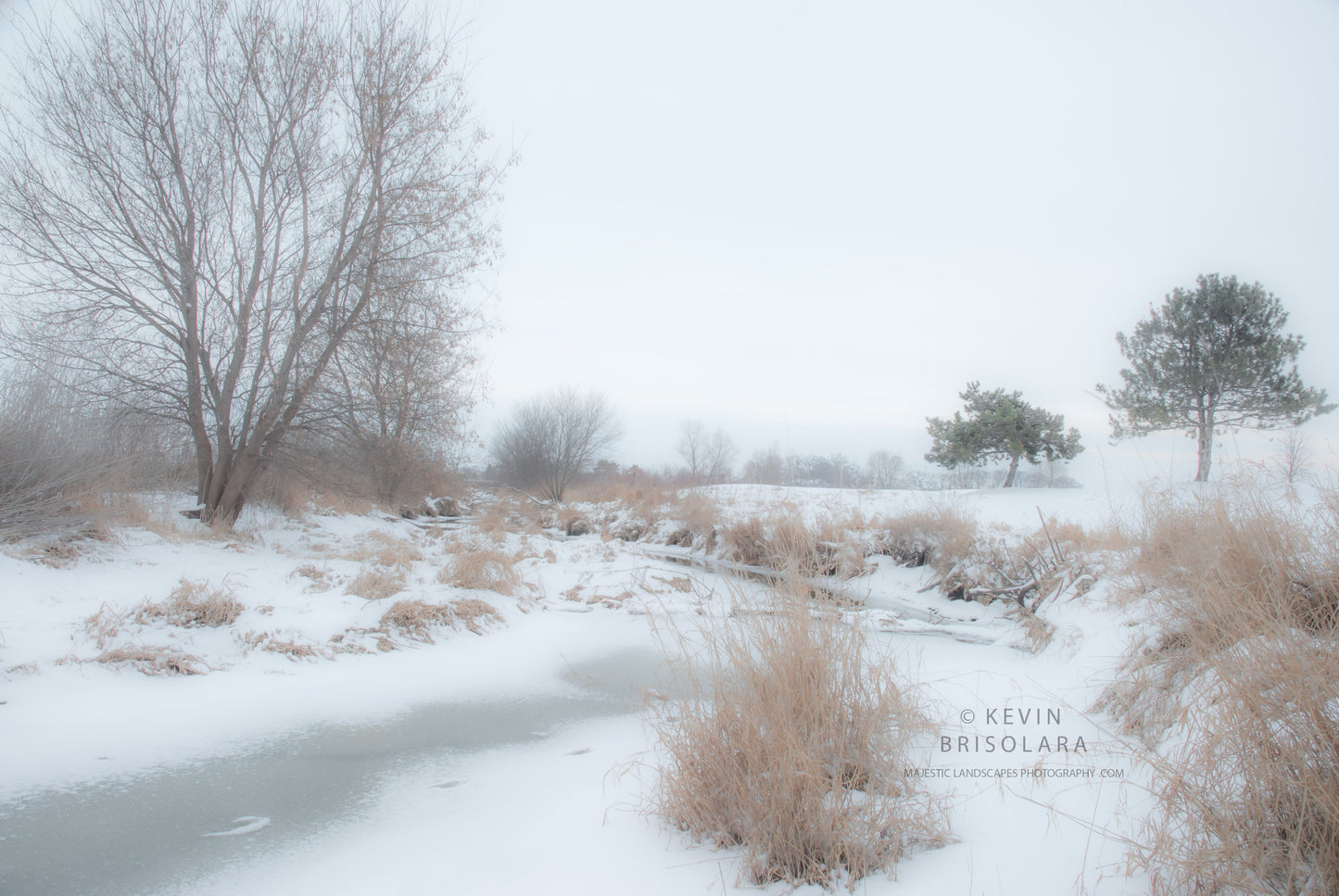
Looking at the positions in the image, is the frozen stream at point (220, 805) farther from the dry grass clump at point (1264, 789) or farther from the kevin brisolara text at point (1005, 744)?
the dry grass clump at point (1264, 789)

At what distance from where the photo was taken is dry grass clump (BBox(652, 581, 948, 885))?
2.18 m

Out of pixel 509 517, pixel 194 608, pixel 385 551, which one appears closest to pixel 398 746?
pixel 194 608

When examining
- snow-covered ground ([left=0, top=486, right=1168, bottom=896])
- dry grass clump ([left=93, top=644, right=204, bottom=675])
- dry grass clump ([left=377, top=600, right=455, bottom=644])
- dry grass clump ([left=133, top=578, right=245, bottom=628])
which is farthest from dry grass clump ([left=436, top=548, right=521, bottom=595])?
dry grass clump ([left=93, top=644, right=204, bottom=675])

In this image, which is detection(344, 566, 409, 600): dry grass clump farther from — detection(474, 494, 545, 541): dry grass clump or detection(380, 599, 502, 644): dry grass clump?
detection(474, 494, 545, 541): dry grass clump

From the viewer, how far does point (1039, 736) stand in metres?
3.29

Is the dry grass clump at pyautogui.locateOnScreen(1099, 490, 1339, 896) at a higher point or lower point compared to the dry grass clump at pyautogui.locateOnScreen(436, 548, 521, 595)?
higher

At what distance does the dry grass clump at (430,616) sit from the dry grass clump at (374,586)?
44cm

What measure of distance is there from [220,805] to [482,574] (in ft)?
15.2

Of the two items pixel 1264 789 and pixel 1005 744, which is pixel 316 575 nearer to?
pixel 1005 744

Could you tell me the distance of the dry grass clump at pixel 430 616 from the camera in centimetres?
576

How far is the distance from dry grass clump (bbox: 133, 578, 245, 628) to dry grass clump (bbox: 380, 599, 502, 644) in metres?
1.21

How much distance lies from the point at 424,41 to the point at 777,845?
11.2 m

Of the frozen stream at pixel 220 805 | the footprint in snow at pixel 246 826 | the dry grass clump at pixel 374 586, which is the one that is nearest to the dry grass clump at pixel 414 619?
the dry grass clump at pixel 374 586

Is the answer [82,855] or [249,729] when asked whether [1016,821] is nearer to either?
[82,855]
